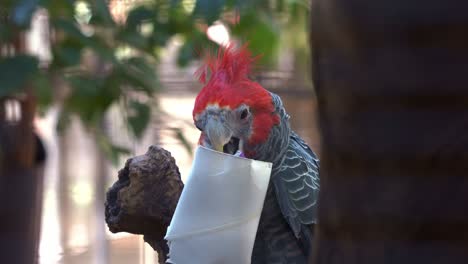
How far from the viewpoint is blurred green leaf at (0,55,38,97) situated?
1.90m

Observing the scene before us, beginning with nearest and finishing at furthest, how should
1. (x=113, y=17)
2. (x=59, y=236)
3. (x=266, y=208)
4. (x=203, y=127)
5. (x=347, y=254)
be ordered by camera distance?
(x=347, y=254) < (x=203, y=127) < (x=266, y=208) < (x=113, y=17) < (x=59, y=236)

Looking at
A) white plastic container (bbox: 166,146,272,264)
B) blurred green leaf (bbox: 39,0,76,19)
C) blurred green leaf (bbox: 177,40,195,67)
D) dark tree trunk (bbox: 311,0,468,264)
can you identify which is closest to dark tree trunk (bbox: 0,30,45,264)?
blurred green leaf (bbox: 39,0,76,19)

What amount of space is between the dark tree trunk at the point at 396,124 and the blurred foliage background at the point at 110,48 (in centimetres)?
103

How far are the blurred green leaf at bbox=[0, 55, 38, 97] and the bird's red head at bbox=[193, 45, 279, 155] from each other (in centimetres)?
43

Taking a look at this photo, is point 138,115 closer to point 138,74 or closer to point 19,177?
point 138,74

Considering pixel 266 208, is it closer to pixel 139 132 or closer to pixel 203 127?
pixel 203 127

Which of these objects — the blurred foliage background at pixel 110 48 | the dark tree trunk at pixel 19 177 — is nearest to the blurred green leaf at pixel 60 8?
the blurred foliage background at pixel 110 48

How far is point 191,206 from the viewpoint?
4.78 ft

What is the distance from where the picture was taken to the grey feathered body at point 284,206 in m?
1.80

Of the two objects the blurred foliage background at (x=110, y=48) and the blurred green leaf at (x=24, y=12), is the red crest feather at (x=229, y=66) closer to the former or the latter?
the blurred foliage background at (x=110, y=48)

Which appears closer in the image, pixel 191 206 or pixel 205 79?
pixel 191 206

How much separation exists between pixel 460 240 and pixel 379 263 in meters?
0.10

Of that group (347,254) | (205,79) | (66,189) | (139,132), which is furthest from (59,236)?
(347,254)

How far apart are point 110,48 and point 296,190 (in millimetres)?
621
